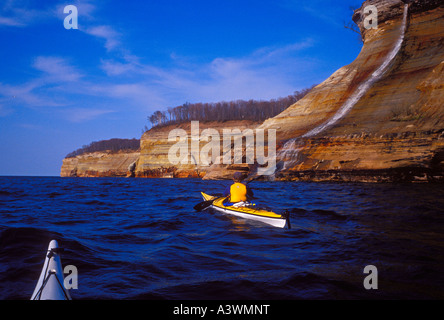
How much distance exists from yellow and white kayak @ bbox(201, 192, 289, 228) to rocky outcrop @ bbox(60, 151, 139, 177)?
212 ft

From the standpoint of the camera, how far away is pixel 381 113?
2562cm

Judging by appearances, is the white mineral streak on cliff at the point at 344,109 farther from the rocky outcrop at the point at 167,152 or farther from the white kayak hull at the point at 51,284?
the white kayak hull at the point at 51,284

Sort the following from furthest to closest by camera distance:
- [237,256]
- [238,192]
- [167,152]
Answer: [167,152]
[238,192]
[237,256]

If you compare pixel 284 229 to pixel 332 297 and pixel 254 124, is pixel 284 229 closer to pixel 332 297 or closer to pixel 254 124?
pixel 332 297

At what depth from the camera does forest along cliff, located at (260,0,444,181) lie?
20953 millimetres

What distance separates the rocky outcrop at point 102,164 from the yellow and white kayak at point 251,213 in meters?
64.6

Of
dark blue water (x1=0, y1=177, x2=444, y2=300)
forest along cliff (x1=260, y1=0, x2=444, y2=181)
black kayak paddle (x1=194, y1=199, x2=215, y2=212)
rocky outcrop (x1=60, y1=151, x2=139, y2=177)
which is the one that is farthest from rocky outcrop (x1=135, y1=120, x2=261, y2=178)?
dark blue water (x1=0, y1=177, x2=444, y2=300)

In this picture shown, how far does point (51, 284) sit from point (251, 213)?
6.38 metres

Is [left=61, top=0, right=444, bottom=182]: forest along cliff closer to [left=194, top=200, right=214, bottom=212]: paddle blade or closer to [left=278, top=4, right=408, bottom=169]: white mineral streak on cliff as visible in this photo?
[left=278, top=4, right=408, bottom=169]: white mineral streak on cliff

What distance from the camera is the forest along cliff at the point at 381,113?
2095 centimetres

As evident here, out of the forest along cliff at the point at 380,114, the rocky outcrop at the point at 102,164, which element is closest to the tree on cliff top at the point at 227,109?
the rocky outcrop at the point at 102,164

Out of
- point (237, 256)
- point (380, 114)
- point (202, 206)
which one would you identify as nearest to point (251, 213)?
point (202, 206)

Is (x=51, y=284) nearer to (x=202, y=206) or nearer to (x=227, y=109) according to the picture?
(x=202, y=206)
